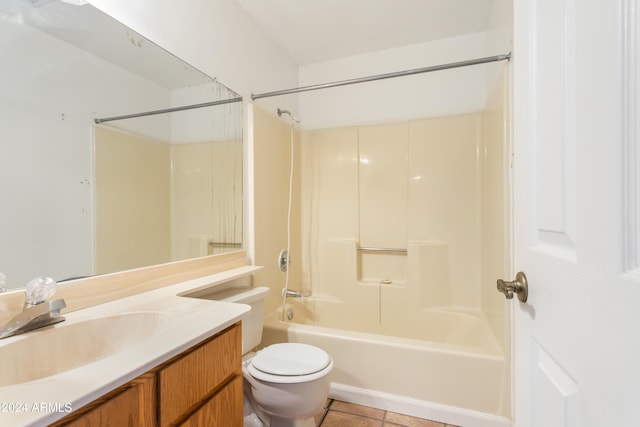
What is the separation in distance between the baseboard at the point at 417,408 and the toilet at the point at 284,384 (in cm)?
38

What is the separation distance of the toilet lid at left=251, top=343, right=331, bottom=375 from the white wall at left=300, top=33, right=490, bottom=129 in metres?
1.87

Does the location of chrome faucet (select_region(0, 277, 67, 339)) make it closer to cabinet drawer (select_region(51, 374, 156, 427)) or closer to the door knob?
cabinet drawer (select_region(51, 374, 156, 427))

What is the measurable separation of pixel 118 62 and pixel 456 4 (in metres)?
1.97

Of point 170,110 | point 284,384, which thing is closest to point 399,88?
point 170,110

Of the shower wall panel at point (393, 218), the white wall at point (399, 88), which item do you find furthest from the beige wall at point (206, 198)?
the white wall at point (399, 88)

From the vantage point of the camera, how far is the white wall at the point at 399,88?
211cm

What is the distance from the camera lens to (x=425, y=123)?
7.27 feet

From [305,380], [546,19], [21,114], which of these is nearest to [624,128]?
[546,19]

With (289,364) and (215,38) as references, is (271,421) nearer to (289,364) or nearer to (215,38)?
(289,364)

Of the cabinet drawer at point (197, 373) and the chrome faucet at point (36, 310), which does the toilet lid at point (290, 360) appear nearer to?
the cabinet drawer at point (197, 373)

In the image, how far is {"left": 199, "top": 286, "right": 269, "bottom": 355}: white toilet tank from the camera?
1.38 meters

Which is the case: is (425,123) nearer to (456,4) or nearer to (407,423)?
(456,4)

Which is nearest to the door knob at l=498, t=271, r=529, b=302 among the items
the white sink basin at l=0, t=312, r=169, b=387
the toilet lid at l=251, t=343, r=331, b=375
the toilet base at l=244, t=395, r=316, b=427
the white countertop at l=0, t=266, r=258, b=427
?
the white countertop at l=0, t=266, r=258, b=427

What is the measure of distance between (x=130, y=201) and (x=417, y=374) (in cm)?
166
